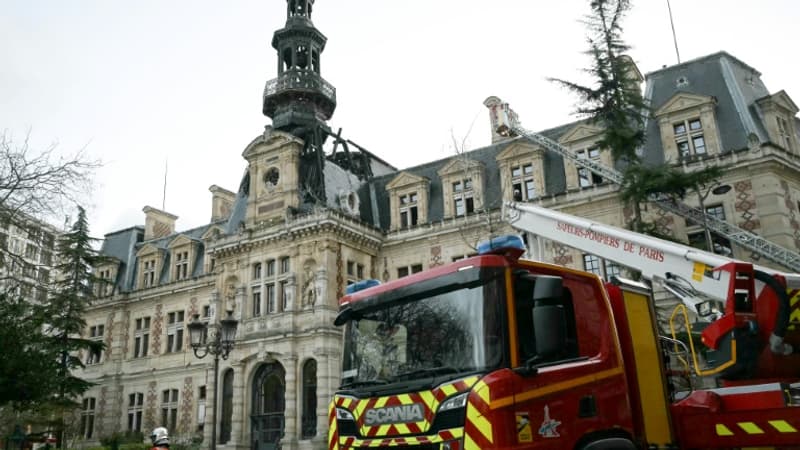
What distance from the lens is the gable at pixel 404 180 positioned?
1316 inches

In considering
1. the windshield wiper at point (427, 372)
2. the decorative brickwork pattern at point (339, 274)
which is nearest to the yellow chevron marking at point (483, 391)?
the windshield wiper at point (427, 372)

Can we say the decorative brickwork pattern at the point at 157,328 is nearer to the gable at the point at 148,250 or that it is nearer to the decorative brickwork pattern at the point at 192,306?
the decorative brickwork pattern at the point at 192,306

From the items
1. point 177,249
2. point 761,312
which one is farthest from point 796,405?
point 177,249

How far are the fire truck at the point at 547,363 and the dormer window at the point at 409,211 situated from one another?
24.8 m

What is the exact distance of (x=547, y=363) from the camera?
6914 millimetres

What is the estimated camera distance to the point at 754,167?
80.4 ft

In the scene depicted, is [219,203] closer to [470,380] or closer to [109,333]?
[109,333]

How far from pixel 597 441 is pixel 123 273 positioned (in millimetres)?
44634

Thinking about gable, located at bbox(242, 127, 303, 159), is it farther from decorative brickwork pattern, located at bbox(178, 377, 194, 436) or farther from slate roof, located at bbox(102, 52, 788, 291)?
decorative brickwork pattern, located at bbox(178, 377, 194, 436)

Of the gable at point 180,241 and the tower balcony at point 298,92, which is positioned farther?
the gable at point 180,241

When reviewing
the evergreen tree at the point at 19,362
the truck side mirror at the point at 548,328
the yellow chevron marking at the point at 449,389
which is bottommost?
the yellow chevron marking at the point at 449,389

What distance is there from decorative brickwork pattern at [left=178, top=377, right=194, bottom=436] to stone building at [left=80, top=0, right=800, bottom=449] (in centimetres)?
9

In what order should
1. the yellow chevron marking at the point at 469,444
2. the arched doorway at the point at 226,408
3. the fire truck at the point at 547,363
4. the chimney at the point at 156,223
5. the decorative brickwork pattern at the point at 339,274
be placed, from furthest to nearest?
the chimney at the point at 156,223 < the arched doorway at the point at 226,408 < the decorative brickwork pattern at the point at 339,274 < the fire truck at the point at 547,363 < the yellow chevron marking at the point at 469,444

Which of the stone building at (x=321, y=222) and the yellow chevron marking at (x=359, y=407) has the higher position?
the stone building at (x=321, y=222)
